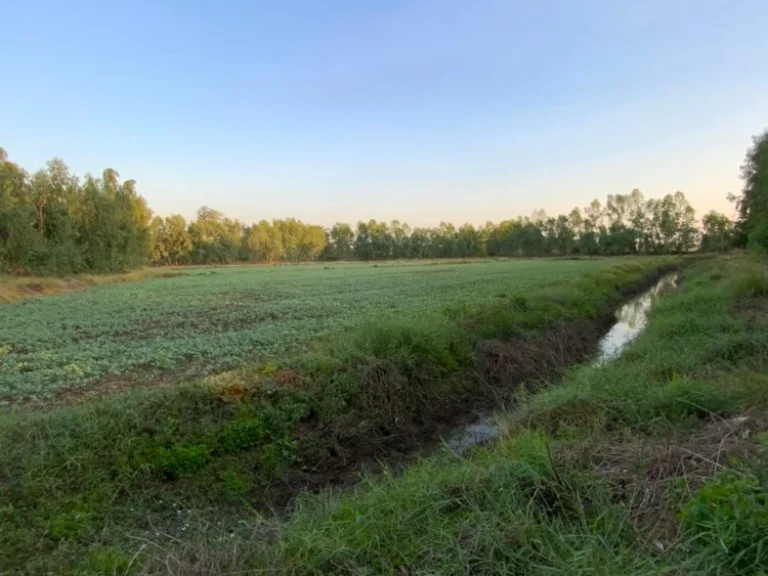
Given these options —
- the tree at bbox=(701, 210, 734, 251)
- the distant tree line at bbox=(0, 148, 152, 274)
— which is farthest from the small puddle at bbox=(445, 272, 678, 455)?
the tree at bbox=(701, 210, 734, 251)

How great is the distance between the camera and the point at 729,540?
9.10ft

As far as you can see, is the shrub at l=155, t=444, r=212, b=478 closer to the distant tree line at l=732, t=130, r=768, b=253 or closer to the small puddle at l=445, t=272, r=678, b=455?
the small puddle at l=445, t=272, r=678, b=455

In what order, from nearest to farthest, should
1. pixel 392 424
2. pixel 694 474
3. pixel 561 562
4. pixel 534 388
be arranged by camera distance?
1. pixel 561 562
2. pixel 694 474
3. pixel 392 424
4. pixel 534 388

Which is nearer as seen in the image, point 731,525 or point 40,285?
point 731,525

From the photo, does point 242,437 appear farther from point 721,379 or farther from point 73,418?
point 721,379

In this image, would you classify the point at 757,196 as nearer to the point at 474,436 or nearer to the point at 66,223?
the point at 474,436

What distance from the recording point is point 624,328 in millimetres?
19000

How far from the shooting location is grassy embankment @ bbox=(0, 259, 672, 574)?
506 centimetres

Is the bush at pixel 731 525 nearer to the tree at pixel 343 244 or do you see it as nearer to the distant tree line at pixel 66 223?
the distant tree line at pixel 66 223

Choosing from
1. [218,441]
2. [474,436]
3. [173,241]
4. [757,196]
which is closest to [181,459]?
[218,441]

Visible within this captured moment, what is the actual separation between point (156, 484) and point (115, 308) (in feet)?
55.7

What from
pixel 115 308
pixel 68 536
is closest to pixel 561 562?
pixel 68 536

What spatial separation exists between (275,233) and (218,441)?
112 metres

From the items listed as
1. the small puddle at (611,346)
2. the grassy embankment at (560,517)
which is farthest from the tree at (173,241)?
the grassy embankment at (560,517)
